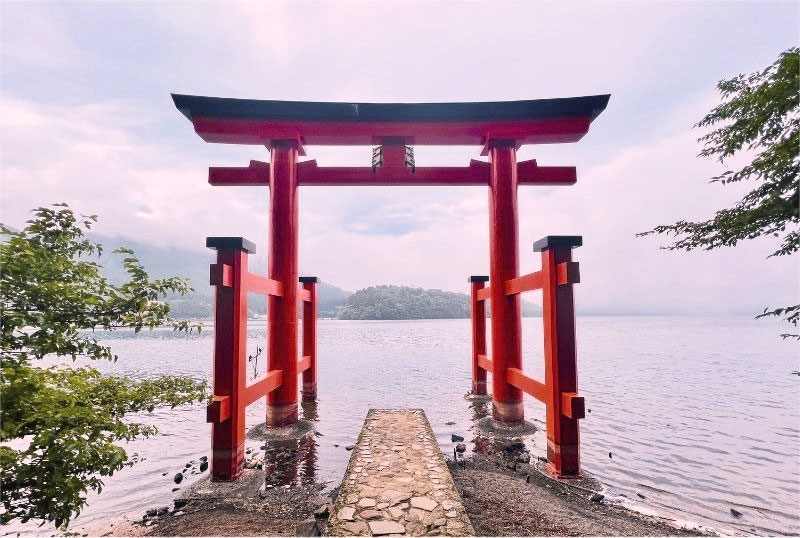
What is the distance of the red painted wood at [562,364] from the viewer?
19.9 ft

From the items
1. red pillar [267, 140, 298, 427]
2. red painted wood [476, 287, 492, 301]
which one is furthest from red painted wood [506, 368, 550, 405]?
red pillar [267, 140, 298, 427]

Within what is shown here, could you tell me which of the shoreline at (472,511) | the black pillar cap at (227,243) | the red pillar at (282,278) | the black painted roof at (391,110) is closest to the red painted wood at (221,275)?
the black pillar cap at (227,243)

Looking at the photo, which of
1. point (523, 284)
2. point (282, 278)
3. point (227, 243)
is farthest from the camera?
point (282, 278)

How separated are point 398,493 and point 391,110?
813cm

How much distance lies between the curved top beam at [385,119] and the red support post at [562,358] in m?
4.30

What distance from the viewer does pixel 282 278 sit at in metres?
8.95

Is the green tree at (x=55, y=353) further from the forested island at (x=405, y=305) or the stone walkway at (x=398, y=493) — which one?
the forested island at (x=405, y=305)

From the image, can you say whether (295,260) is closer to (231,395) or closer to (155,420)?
(231,395)

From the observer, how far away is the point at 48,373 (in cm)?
351

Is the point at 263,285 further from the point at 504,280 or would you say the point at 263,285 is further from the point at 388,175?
the point at 504,280

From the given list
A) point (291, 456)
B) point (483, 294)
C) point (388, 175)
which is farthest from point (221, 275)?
point (483, 294)

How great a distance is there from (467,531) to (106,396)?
4.26 metres

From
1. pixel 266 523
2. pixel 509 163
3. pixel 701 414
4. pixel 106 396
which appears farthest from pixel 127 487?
pixel 701 414

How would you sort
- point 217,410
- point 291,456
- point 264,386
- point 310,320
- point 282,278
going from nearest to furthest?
point 217,410 → point 264,386 → point 291,456 → point 282,278 → point 310,320
